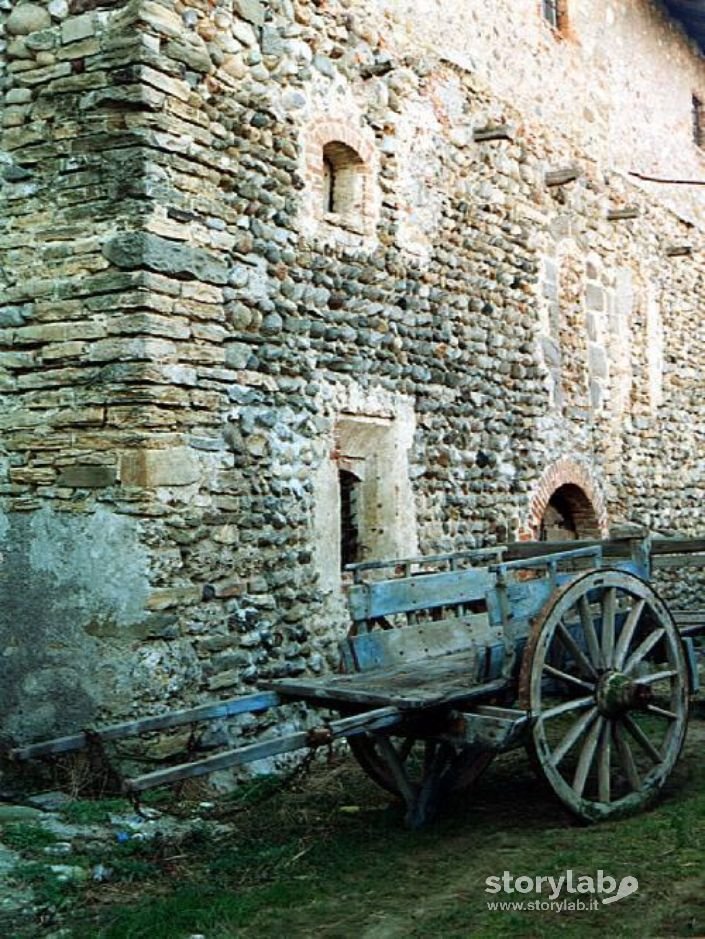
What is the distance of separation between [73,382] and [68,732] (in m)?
1.92

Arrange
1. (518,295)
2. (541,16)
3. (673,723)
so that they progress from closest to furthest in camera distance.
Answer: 1. (673,723)
2. (518,295)
3. (541,16)

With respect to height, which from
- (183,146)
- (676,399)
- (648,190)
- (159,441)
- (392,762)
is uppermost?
(648,190)

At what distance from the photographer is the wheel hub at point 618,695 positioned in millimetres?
5133

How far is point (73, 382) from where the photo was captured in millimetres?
6074

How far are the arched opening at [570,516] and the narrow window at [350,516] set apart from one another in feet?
10.1

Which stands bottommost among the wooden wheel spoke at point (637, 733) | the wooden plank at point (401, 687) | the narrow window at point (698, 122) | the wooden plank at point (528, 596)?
the wooden wheel spoke at point (637, 733)

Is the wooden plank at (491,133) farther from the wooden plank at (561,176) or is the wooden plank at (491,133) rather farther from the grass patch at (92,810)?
the grass patch at (92,810)

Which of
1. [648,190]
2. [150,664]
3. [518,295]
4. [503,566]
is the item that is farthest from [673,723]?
[648,190]

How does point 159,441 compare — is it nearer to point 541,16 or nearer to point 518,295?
point 518,295

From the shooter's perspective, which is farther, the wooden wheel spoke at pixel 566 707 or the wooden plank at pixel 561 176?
the wooden plank at pixel 561 176

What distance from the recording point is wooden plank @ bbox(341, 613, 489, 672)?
211 inches

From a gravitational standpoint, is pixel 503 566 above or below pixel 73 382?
below

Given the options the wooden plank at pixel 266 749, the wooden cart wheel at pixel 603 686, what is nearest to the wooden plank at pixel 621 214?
the wooden cart wheel at pixel 603 686

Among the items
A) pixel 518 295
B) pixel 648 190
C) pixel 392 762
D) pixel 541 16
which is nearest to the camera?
pixel 392 762
